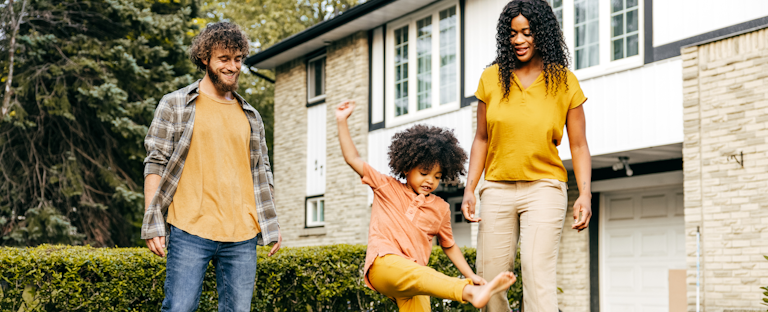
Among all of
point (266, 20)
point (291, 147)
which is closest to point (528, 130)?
point (291, 147)

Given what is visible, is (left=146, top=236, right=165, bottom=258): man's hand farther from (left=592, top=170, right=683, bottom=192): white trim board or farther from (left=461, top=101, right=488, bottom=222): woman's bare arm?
(left=592, top=170, right=683, bottom=192): white trim board

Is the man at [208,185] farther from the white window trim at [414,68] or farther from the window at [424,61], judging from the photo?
the window at [424,61]

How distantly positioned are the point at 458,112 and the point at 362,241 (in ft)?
11.1

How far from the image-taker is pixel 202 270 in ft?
11.3

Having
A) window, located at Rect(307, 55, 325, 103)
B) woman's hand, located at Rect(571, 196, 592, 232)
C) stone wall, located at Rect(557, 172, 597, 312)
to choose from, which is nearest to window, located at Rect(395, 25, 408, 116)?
window, located at Rect(307, 55, 325, 103)

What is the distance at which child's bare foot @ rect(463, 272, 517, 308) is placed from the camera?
3020 mm

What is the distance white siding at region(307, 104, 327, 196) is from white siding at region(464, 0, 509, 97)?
4.49 metres

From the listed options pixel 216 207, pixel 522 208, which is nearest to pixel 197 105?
pixel 216 207

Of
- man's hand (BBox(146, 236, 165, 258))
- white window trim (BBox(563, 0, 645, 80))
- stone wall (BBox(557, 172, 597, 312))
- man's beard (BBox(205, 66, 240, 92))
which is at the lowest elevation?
stone wall (BBox(557, 172, 597, 312))

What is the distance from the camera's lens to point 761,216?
25.4 feet

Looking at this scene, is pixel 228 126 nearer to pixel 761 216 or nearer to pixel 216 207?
pixel 216 207

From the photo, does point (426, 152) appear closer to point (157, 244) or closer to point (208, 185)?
point (208, 185)

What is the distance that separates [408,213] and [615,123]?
6.30m

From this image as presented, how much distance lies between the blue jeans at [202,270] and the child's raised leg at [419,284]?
2.13 ft
